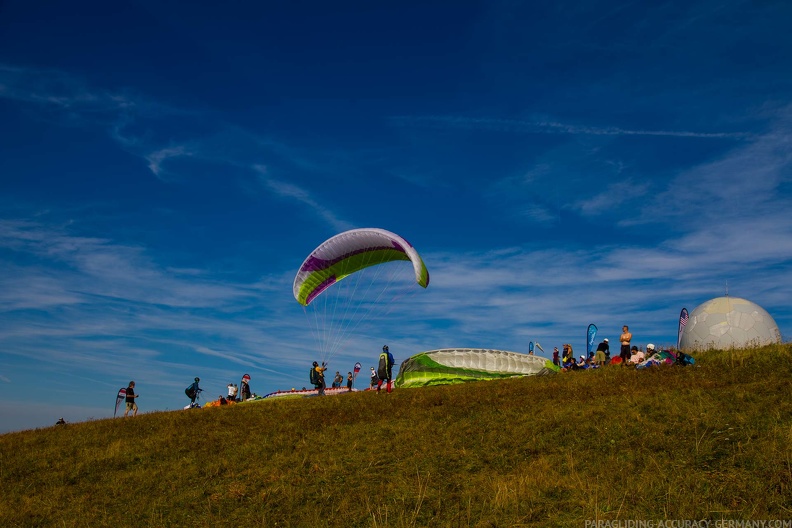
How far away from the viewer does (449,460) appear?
13711 millimetres

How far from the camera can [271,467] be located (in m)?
14.5

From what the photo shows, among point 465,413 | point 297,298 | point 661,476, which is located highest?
point 297,298

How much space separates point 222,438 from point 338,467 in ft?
20.7

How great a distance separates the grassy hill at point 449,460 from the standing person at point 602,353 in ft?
25.3

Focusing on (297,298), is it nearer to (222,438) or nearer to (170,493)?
(222,438)

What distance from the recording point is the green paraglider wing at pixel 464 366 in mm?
28375

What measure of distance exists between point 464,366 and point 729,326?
14598 millimetres

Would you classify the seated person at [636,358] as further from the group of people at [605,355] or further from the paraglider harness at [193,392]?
the paraglider harness at [193,392]

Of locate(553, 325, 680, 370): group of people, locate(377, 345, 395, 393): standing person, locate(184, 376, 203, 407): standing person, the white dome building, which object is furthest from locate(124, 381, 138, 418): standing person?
the white dome building

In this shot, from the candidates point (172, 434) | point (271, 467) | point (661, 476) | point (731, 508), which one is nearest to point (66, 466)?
point (172, 434)

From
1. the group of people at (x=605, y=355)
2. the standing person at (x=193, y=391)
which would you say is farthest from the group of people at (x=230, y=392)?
the group of people at (x=605, y=355)

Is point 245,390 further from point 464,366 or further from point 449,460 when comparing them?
point 449,460

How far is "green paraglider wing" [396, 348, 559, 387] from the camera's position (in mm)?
28375

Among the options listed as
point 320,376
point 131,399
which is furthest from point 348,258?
point 131,399
